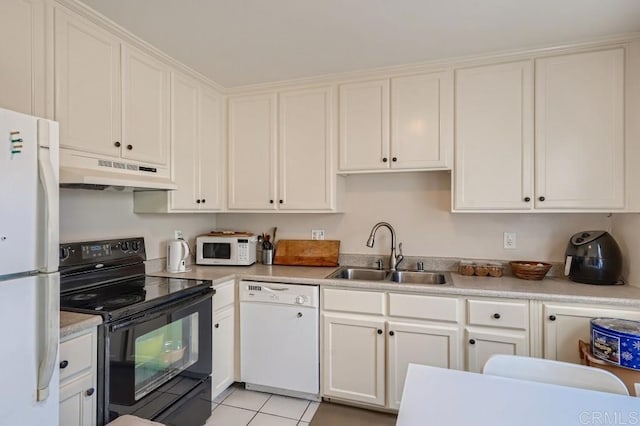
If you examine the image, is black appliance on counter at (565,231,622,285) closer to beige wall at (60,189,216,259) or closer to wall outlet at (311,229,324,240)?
wall outlet at (311,229,324,240)

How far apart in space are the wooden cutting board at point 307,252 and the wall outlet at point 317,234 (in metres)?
0.05

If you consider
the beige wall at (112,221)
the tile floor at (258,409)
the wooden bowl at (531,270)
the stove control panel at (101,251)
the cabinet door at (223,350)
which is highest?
the beige wall at (112,221)

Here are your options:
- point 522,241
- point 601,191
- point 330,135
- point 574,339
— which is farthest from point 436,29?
point 574,339

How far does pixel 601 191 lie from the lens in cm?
Answer: 207

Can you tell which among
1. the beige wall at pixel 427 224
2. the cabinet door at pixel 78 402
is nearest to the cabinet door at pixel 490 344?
the beige wall at pixel 427 224

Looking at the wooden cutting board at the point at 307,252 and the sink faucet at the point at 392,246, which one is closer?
the sink faucet at the point at 392,246

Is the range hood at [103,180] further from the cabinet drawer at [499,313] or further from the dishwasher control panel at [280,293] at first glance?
the cabinet drawer at [499,313]

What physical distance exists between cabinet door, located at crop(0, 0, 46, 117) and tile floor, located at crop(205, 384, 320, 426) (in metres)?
1.98

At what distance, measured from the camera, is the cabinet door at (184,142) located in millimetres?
2400

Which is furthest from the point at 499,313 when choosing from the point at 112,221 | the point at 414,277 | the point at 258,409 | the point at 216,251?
the point at 112,221

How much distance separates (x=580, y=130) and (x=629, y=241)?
75 centimetres

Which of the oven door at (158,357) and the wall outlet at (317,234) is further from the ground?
the wall outlet at (317,234)

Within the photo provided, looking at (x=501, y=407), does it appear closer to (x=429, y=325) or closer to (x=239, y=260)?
(x=429, y=325)

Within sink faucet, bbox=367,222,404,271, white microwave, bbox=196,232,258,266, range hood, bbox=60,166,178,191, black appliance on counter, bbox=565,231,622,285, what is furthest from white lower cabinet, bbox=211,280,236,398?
black appliance on counter, bbox=565,231,622,285
